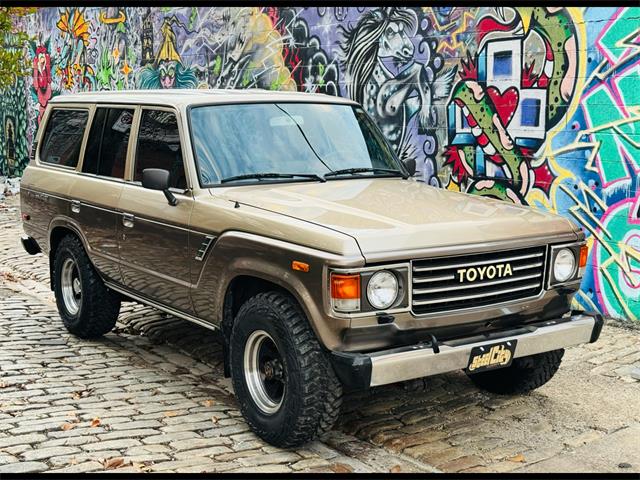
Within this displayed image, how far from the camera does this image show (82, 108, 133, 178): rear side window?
6504 millimetres

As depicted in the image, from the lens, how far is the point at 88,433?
5086 mm

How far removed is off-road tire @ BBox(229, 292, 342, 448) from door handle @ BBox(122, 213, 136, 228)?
1596 mm

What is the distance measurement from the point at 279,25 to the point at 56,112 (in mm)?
4538

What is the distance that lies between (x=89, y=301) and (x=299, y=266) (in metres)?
2.97

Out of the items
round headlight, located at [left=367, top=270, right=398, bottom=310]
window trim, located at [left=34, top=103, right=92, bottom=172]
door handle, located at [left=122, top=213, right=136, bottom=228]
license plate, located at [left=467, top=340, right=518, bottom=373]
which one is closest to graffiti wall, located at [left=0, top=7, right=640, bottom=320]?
license plate, located at [left=467, top=340, right=518, bottom=373]

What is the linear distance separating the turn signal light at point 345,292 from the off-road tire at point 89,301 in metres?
3.10

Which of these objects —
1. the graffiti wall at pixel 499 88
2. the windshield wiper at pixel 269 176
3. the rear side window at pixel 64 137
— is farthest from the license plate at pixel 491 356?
the rear side window at pixel 64 137

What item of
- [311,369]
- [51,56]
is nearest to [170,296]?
[311,369]

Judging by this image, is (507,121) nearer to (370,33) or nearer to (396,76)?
(396,76)

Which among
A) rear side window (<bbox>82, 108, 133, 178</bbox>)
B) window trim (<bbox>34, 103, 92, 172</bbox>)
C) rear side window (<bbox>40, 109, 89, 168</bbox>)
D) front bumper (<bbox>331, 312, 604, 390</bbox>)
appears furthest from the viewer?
rear side window (<bbox>40, 109, 89, 168</bbox>)

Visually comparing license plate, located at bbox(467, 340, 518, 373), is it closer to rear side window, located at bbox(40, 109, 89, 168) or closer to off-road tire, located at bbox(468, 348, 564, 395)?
off-road tire, located at bbox(468, 348, 564, 395)

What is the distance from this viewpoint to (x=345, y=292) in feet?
14.3

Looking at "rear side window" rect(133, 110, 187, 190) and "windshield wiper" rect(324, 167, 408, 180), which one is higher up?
"rear side window" rect(133, 110, 187, 190)

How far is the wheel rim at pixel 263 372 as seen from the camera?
4918 mm
